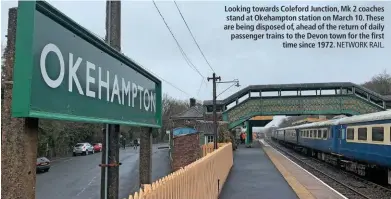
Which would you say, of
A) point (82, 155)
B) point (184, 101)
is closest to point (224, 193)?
point (82, 155)

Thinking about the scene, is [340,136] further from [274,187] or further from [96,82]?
[96,82]

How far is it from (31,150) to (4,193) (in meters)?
0.24

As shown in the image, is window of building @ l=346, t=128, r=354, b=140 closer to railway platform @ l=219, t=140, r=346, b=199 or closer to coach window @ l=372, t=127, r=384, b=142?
railway platform @ l=219, t=140, r=346, b=199

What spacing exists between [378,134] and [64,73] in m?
15.4

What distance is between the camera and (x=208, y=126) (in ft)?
122

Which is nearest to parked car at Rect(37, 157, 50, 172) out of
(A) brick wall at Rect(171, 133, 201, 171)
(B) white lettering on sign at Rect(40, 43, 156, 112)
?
(A) brick wall at Rect(171, 133, 201, 171)

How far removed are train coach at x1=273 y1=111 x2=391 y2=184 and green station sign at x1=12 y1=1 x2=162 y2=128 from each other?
1346cm

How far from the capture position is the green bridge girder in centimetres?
4597

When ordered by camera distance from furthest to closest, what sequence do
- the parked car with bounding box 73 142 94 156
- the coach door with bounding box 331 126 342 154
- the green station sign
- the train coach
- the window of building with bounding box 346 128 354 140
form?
the parked car with bounding box 73 142 94 156
the coach door with bounding box 331 126 342 154
the window of building with bounding box 346 128 354 140
the train coach
the green station sign

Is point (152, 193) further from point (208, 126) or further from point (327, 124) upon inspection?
point (208, 126)

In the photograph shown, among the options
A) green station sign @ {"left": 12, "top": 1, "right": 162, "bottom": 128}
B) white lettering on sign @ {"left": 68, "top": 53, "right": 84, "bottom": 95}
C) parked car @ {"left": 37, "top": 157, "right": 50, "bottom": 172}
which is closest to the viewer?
green station sign @ {"left": 12, "top": 1, "right": 162, "bottom": 128}

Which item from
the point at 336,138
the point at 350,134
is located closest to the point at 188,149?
the point at 350,134

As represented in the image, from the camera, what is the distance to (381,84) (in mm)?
79688

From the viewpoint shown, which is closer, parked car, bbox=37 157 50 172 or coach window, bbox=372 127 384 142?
coach window, bbox=372 127 384 142
